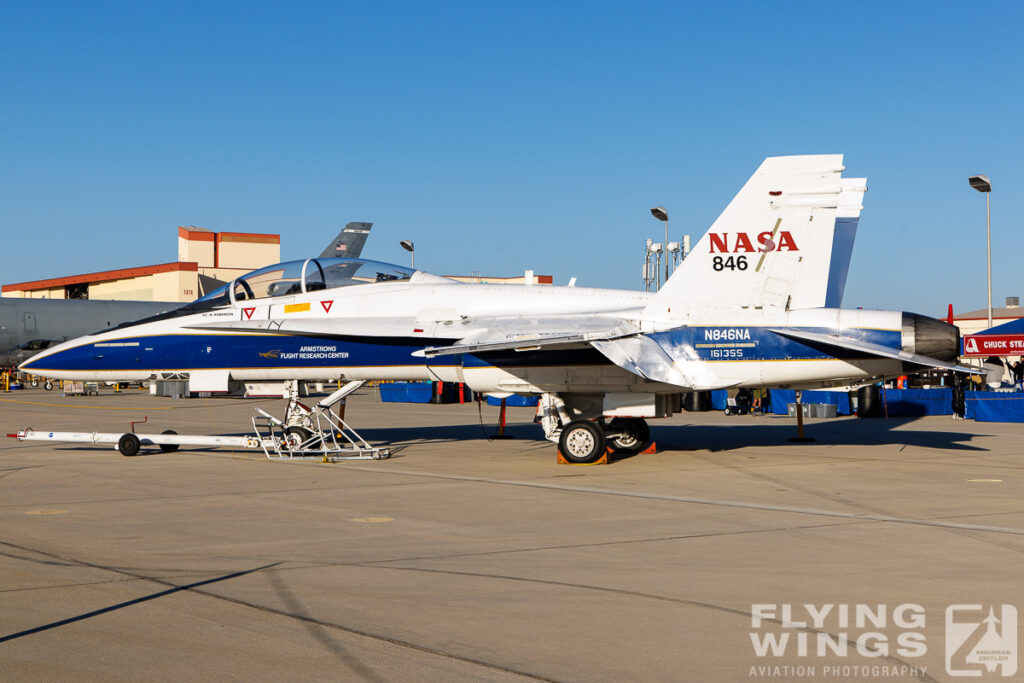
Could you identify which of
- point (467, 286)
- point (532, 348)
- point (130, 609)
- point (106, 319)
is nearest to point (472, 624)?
point (130, 609)

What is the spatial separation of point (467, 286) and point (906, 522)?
9030 millimetres

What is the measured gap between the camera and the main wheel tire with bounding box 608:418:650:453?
17547 mm

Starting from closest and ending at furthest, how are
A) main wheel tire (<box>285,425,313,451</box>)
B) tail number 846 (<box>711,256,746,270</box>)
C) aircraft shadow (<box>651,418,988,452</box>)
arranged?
1. tail number 846 (<box>711,256,746,270</box>)
2. main wheel tire (<box>285,425,313,451</box>)
3. aircraft shadow (<box>651,418,988,452</box>)

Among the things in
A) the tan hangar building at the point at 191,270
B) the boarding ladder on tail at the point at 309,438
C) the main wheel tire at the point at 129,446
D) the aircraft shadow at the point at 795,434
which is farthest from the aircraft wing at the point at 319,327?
the tan hangar building at the point at 191,270

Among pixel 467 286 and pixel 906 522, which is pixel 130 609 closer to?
pixel 906 522

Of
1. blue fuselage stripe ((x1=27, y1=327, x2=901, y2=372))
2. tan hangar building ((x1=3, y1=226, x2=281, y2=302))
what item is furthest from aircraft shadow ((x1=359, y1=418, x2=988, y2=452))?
tan hangar building ((x1=3, y1=226, x2=281, y2=302))

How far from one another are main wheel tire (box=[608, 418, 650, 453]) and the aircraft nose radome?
17.0 feet

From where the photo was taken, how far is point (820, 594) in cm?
640

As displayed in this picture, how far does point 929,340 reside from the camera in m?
14.1

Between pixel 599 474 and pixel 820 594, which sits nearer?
pixel 820 594

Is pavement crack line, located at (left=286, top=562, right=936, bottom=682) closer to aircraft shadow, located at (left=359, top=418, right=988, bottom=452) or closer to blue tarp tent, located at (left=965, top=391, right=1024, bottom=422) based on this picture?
aircraft shadow, located at (left=359, top=418, right=988, bottom=452)

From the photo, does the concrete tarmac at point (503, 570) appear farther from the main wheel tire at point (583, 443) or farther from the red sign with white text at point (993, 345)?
the red sign with white text at point (993, 345)

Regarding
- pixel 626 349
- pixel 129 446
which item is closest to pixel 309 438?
pixel 129 446

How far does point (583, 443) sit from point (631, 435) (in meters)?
2.24
